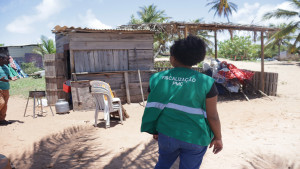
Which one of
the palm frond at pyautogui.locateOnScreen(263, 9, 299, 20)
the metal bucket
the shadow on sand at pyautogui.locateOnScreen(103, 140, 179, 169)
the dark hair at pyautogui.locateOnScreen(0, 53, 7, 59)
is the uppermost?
the palm frond at pyautogui.locateOnScreen(263, 9, 299, 20)

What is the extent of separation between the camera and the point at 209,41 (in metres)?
27.5

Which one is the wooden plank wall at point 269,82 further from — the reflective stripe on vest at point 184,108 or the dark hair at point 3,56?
the dark hair at point 3,56

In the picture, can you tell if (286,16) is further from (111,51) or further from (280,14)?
(111,51)

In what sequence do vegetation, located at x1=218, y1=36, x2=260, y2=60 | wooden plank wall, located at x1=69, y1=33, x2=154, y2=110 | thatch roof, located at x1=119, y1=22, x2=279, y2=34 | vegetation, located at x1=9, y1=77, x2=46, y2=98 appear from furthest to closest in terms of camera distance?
vegetation, located at x1=218, y1=36, x2=260, y2=60 < vegetation, located at x1=9, y1=77, x2=46, y2=98 < thatch roof, located at x1=119, y1=22, x2=279, y2=34 < wooden plank wall, located at x1=69, y1=33, x2=154, y2=110

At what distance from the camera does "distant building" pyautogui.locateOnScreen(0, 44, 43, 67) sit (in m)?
29.6

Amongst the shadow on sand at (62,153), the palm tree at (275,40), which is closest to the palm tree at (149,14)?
the palm tree at (275,40)

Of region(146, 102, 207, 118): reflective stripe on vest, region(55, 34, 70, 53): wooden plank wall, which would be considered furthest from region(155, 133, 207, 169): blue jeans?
region(55, 34, 70, 53): wooden plank wall

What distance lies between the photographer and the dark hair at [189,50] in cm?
173

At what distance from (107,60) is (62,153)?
5.17 metres

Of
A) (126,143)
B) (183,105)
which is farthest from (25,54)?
(183,105)

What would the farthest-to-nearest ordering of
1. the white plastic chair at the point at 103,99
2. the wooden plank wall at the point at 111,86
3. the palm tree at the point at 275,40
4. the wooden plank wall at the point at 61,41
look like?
the palm tree at the point at 275,40 < the wooden plank wall at the point at 61,41 < the wooden plank wall at the point at 111,86 < the white plastic chair at the point at 103,99

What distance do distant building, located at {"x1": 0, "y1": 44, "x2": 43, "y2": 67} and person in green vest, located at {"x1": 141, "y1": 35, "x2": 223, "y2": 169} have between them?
31.5 m

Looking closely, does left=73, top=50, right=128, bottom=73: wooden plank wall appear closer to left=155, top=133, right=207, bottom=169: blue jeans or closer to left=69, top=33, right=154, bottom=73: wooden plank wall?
left=69, top=33, right=154, bottom=73: wooden plank wall

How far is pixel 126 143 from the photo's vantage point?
439cm
